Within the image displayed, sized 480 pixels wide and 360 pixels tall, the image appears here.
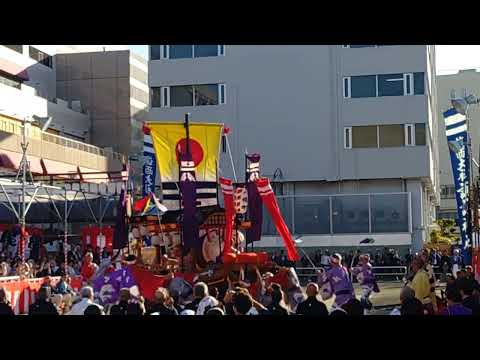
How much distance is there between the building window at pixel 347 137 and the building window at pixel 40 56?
17.0 m

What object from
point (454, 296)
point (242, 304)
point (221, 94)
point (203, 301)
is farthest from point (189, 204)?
point (221, 94)

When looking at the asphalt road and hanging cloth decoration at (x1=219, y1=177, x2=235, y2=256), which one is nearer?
hanging cloth decoration at (x1=219, y1=177, x2=235, y2=256)

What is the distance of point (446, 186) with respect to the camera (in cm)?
5303

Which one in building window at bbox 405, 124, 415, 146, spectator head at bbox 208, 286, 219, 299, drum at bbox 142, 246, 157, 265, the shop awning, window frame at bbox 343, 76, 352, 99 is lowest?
spectator head at bbox 208, 286, 219, 299

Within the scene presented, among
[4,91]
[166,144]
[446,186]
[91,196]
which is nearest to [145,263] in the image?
[166,144]

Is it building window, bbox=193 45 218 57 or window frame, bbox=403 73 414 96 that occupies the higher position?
building window, bbox=193 45 218 57

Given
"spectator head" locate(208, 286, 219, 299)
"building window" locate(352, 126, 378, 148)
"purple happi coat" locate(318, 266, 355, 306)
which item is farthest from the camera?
"building window" locate(352, 126, 378, 148)

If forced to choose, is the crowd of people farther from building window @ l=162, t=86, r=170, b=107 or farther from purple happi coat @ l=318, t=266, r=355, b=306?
building window @ l=162, t=86, r=170, b=107

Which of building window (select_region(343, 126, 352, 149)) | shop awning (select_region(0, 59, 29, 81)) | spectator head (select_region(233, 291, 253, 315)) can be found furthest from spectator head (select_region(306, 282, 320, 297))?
shop awning (select_region(0, 59, 29, 81))

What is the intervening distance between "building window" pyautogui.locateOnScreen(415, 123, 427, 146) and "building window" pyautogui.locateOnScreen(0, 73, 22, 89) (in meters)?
17.1

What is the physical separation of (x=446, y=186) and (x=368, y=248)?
27730 millimetres

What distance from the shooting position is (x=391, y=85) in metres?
27.7

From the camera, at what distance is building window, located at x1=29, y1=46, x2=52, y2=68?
37747 millimetres

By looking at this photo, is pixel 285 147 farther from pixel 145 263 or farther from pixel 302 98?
pixel 145 263
